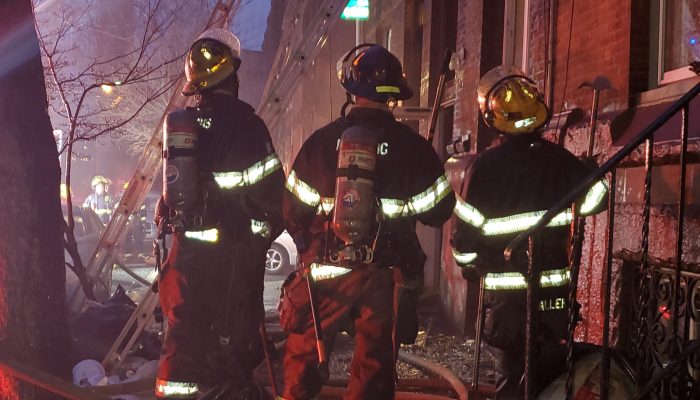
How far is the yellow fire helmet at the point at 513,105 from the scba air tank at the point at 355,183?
2.55ft

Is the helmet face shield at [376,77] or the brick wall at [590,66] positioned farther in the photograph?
the brick wall at [590,66]

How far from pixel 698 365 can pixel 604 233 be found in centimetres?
207

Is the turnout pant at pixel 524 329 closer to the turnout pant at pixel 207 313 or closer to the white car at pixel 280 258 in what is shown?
the turnout pant at pixel 207 313

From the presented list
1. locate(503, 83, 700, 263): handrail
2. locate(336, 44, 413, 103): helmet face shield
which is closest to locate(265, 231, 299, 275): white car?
locate(336, 44, 413, 103): helmet face shield

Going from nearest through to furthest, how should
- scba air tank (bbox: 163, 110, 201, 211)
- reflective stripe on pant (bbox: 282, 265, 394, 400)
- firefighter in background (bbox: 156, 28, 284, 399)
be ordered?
reflective stripe on pant (bbox: 282, 265, 394, 400) < scba air tank (bbox: 163, 110, 201, 211) < firefighter in background (bbox: 156, 28, 284, 399)

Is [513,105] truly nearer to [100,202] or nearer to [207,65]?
[207,65]

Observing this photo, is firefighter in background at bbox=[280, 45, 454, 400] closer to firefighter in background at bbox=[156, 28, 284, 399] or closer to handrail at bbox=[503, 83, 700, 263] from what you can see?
firefighter in background at bbox=[156, 28, 284, 399]

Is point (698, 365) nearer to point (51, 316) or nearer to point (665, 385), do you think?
point (665, 385)

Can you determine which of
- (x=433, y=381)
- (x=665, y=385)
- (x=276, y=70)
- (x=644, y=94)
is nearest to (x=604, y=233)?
(x=644, y=94)

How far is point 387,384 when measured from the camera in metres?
3.16

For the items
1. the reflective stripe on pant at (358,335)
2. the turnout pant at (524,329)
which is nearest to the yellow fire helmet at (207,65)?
the reflective stripe on pant at (358,335)

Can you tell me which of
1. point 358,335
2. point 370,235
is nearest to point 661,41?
point 370,235

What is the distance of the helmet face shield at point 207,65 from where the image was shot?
383 cm

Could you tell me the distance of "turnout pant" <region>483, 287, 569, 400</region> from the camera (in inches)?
125
